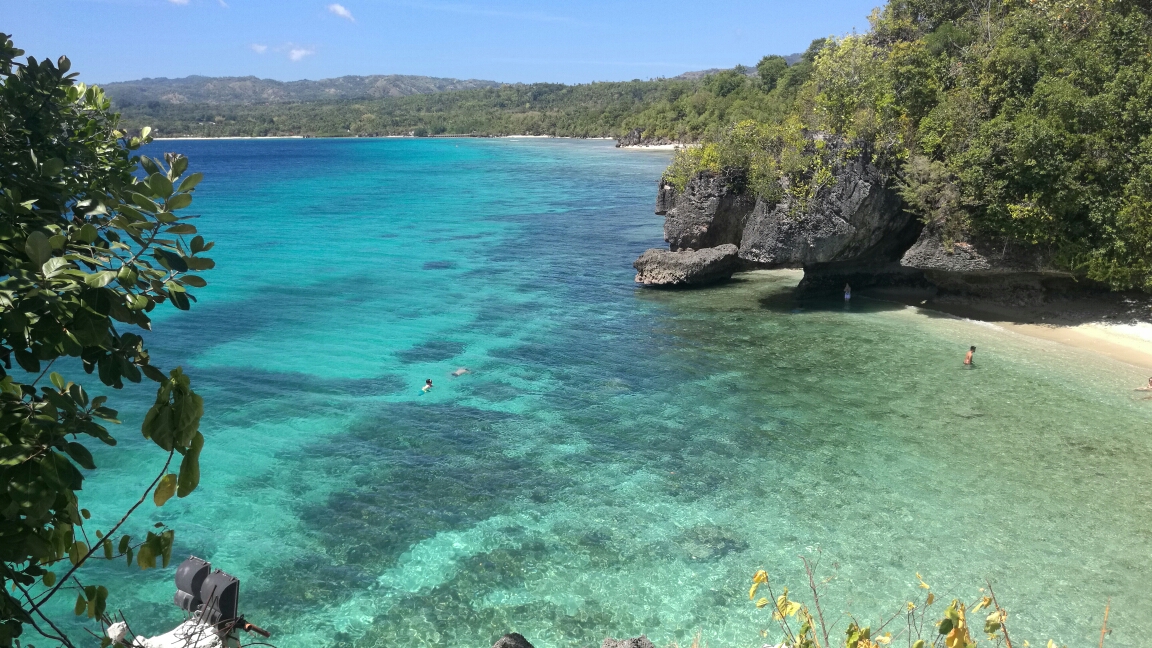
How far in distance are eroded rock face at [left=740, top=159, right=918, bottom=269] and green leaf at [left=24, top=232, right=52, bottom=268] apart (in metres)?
25.4

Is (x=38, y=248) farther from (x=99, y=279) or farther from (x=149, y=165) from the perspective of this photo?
(x=149, y=165)

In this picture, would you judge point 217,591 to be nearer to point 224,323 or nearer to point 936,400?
point 936,400

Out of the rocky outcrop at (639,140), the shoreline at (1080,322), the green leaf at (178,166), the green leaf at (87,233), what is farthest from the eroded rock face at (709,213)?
the rocky outcrop at (639,140)

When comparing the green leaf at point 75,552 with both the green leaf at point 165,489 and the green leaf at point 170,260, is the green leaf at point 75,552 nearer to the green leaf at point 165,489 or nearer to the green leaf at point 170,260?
the green leaf at point 165,489

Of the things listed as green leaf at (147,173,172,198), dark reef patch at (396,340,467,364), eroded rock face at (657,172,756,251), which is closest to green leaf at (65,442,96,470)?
green leaf at (147,173,172,198)

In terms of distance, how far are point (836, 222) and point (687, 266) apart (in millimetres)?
6840

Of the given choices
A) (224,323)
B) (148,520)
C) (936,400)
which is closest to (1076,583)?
(936,400)

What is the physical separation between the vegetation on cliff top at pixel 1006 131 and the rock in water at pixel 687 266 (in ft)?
11.5

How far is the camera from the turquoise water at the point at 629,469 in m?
11.1

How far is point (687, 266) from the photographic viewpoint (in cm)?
2994

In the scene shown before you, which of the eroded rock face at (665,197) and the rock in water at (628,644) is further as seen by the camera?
the eroded rock face at (665,197)

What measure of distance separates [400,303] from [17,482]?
27.7 m

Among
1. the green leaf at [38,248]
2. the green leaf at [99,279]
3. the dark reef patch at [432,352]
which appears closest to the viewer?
the green leaf at [38,248]

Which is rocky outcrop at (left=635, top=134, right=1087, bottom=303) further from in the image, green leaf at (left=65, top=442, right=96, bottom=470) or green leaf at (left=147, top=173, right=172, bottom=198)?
green leaf at (left=65, top=442, right=96, bottom=470)
